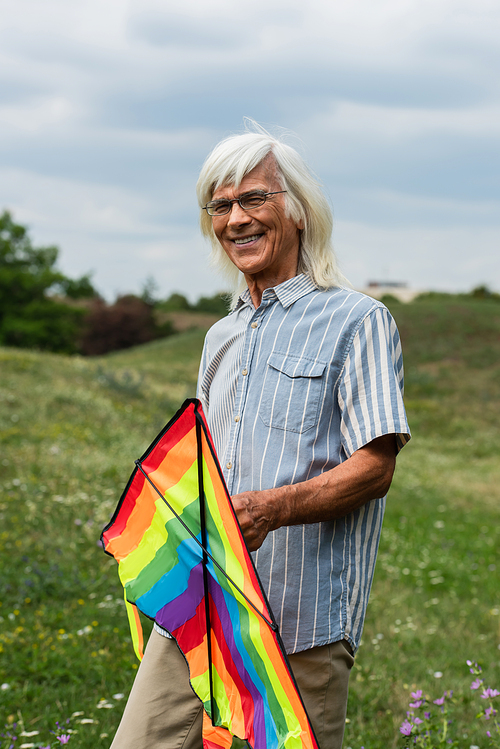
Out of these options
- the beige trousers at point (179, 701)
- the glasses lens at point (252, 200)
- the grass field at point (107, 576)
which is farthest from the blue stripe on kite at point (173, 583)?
the grass field at point (107, 576)

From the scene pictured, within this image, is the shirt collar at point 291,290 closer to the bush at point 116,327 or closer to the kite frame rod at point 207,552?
the kite frame rod at point 207,552

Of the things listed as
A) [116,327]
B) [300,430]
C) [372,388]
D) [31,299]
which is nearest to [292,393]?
[300,430]

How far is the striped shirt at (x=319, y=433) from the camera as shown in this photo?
1.75 meters

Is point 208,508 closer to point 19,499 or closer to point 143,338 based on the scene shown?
point 19,499

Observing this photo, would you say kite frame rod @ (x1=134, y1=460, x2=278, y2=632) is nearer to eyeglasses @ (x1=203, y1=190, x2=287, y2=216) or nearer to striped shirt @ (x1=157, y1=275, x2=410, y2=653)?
striped shirt @ (x1=157, y1=275, x2=410, y2=653)

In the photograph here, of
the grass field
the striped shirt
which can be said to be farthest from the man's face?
the grass field

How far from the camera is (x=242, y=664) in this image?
1565 millimetres

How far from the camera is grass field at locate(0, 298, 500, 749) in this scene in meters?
3.45

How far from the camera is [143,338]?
5653 cm

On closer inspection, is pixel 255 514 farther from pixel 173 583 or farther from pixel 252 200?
pixel 252 200

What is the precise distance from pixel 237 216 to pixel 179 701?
1.45 m

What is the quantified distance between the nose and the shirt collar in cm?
22

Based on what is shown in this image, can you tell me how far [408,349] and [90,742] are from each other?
109ft

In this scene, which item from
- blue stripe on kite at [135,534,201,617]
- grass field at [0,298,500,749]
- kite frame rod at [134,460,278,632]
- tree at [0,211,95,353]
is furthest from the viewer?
tree at [0,211,95,353]
